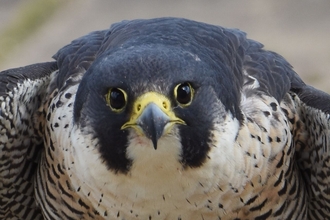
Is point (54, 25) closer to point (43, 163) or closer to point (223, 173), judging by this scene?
point (43, 163)

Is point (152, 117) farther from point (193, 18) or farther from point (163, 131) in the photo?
point (193, 18)

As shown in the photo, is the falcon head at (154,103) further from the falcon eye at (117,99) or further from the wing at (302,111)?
the wing at (302,111)

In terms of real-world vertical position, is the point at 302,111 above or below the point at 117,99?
above

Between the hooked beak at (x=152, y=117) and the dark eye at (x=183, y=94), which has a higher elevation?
the dark eye at (x=183, y=94)

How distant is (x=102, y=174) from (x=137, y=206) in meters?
0.24

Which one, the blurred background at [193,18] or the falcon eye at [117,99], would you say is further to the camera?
the blurred background at [193,18]

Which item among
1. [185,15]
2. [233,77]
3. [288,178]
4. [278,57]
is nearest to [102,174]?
[233,77]

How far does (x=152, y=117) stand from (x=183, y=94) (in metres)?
0.19

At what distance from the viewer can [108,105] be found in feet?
9.07

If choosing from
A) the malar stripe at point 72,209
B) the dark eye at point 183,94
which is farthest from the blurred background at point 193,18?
the dark eye at point 183,94

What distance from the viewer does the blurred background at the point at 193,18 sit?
709 centimetres

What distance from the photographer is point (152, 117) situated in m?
2.60

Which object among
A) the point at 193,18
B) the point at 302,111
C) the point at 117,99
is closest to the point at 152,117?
the point at 117,99

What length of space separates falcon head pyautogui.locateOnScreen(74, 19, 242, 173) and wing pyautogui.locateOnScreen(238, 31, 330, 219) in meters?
0.49
